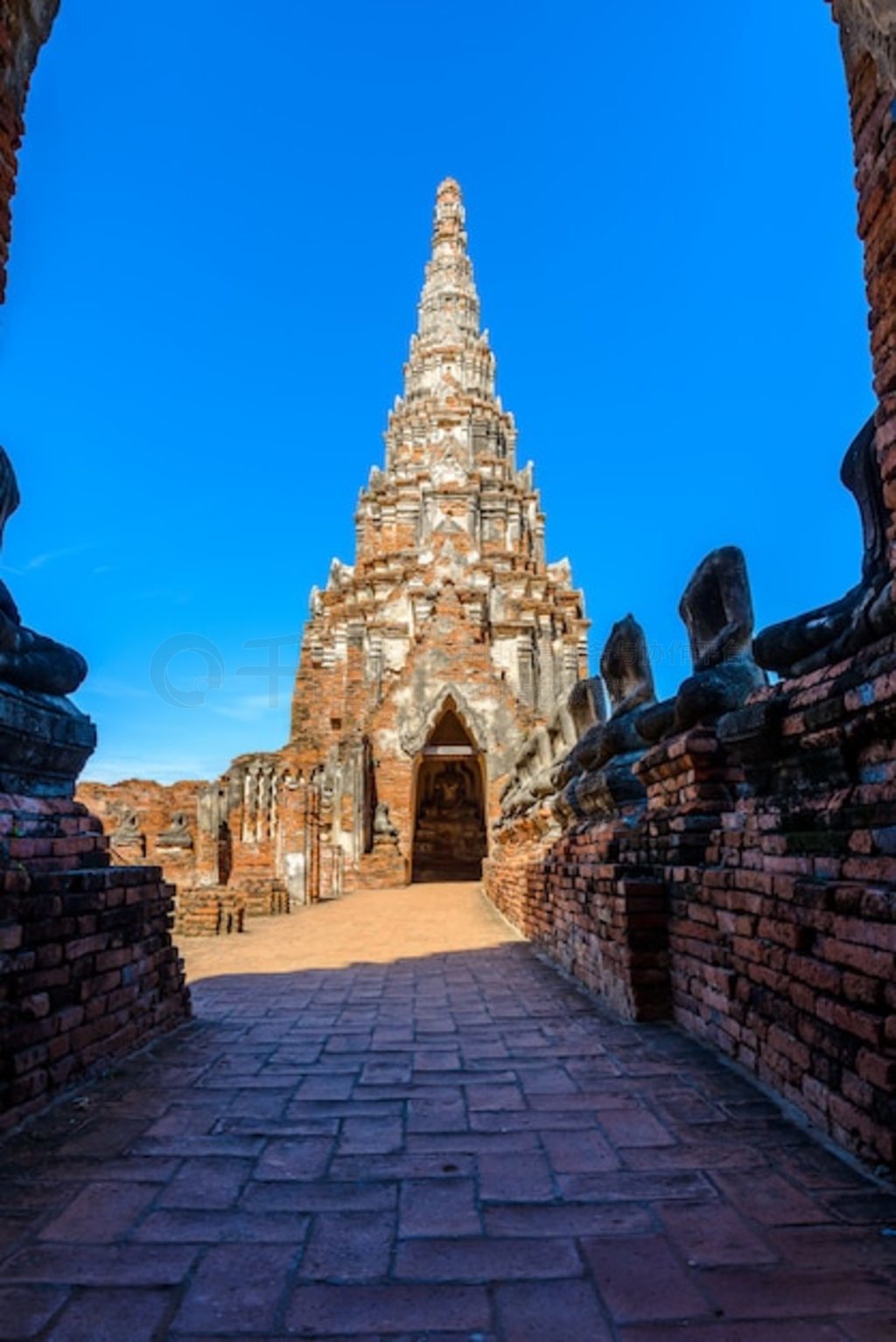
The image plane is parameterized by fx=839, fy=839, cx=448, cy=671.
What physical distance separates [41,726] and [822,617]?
327 cm

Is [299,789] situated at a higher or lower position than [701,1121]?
higher

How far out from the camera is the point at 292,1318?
167 centimetres

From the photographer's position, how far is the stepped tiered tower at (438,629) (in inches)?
768

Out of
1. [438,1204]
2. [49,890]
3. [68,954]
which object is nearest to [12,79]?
[49,890]

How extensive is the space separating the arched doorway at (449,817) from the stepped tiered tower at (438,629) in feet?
0.16

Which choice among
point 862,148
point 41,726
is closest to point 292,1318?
point 41,726

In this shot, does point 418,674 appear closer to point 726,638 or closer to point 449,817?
point 449,817

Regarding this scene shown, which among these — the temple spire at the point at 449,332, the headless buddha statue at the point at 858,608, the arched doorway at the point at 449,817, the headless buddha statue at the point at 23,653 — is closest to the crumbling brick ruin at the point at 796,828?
the headless buddha statue at the point at 858,608

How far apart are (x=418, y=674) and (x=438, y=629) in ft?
3.92

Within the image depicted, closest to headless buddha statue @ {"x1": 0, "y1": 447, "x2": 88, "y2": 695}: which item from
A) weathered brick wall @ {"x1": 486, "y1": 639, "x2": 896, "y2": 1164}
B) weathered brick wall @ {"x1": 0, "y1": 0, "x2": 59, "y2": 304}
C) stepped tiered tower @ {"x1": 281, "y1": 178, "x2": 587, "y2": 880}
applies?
weathered brick wall @ {"x1": 0, "y1": 0, "x2": 59, "y2": 304}

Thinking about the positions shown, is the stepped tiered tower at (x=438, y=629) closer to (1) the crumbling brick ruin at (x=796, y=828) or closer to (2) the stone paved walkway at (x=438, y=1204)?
(1) the crumbling brick ruin at (x=796, y=828)

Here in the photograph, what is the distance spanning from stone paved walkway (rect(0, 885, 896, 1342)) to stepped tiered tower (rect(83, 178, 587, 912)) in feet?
23.4

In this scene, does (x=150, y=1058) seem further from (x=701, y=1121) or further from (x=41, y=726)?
(x=701, y=1121)

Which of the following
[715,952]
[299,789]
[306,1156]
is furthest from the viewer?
[299,789]
